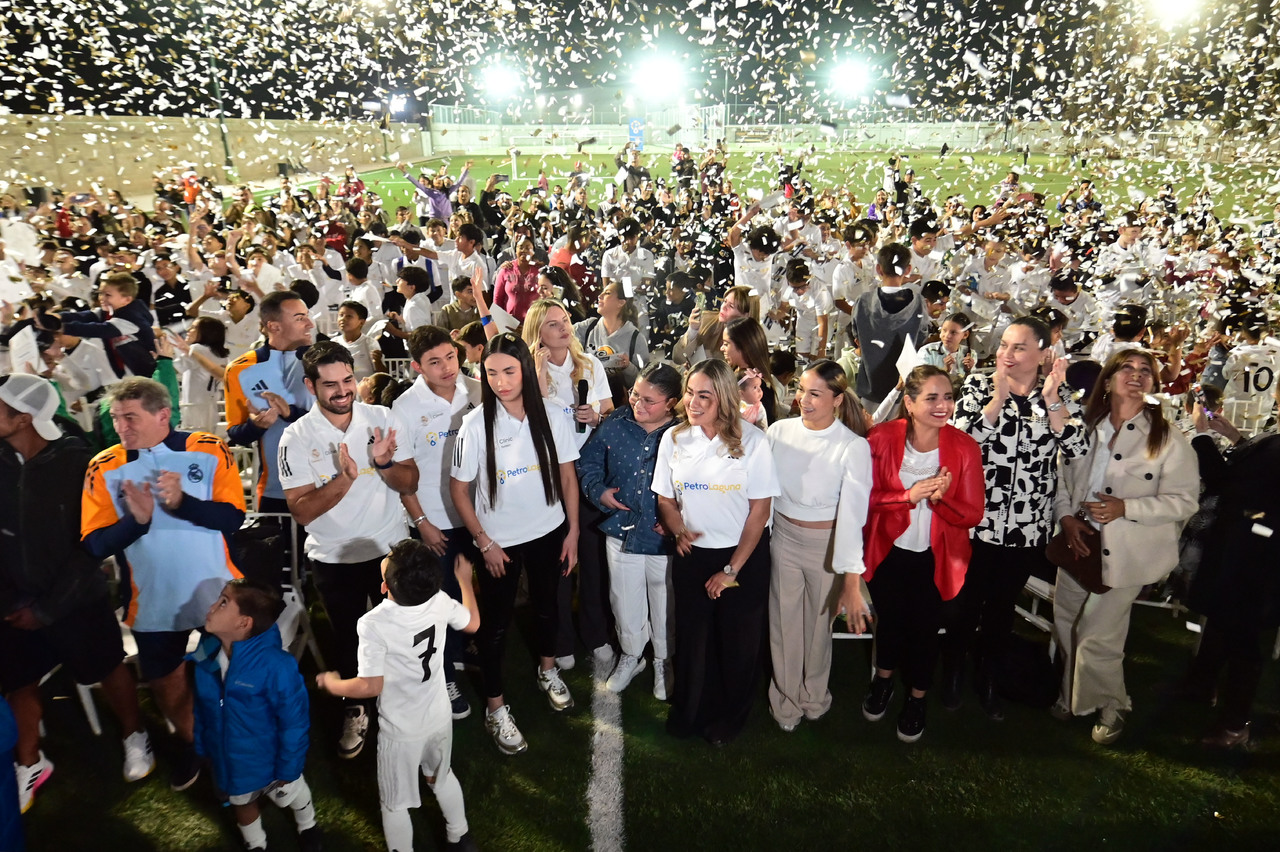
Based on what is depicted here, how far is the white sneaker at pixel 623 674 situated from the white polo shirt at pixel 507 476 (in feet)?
3.43

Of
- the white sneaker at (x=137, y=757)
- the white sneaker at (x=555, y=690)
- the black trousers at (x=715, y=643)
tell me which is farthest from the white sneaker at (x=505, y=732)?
the white sneaker at (x=137, y=757)

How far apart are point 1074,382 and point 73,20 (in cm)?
3617

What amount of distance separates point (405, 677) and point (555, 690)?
4.97ft

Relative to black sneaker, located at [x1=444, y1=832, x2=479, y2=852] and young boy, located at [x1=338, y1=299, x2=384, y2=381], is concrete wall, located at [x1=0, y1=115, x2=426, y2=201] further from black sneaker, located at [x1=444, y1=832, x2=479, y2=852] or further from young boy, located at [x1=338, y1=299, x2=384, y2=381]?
black sneaker, located at [x1=444, y1=832, x2=479, y2=852]

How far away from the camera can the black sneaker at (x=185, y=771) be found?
147 inches

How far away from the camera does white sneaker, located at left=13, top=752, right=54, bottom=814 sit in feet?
11.8

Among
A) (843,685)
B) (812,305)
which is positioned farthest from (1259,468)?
(812,305)

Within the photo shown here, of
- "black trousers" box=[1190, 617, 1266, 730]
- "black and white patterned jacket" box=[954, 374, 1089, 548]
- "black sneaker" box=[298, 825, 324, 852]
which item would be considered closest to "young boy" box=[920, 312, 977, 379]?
"black and white patterned jacket" box=[954, 374, 1089, 548]

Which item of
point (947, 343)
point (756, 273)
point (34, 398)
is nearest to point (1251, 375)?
point (947, 343)

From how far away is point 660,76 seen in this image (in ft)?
179

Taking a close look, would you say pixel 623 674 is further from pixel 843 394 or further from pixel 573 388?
pixel 843 394

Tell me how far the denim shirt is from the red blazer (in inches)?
41.0

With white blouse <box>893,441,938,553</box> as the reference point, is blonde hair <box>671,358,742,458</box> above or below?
above

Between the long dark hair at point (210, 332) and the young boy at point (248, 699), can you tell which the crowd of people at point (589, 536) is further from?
the long dark hair at point (210, 332)
